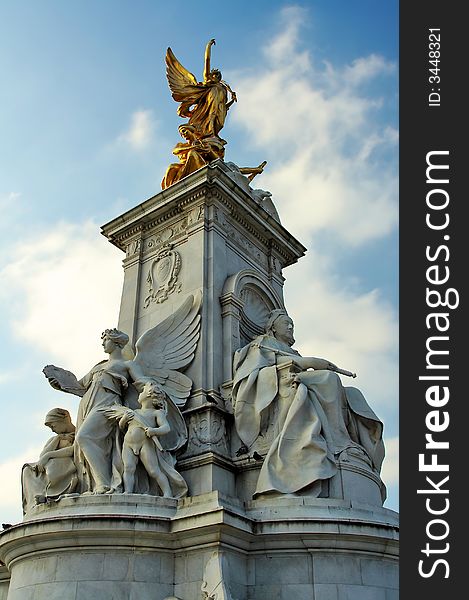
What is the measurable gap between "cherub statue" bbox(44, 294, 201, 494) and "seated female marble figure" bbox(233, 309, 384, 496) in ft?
3.88

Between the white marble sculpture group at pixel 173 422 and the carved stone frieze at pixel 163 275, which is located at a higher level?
the carved stone frieze at pixel 163 275

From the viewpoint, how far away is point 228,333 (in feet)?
45.6

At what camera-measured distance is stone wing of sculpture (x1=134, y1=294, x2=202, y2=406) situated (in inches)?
516

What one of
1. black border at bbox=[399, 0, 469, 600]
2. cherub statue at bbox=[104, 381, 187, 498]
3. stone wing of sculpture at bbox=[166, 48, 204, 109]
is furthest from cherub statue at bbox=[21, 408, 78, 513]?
stone wing of sculpture at bbox=[166, 48, 204, 109]

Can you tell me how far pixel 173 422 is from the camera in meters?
12.3

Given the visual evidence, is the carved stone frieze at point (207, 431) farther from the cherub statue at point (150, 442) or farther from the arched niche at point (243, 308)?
the arched niche at point (243, 308)

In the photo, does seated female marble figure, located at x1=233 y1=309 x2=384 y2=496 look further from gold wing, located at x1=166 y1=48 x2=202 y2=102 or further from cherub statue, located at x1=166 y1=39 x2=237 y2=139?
gold wing, located at x1=166 y1=48 x2=202 y2=102

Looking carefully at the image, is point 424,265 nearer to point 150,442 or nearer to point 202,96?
point 150,442

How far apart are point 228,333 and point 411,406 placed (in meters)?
6.10

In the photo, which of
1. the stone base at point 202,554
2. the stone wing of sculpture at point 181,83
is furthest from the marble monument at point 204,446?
the stone wing of sculpture at point 181,83

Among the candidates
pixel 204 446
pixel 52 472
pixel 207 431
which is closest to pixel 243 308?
pixel 207 431

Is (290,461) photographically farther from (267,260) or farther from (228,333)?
(267,260)

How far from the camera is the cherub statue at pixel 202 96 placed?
688 inches

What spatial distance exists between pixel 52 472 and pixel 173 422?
7.28ft
